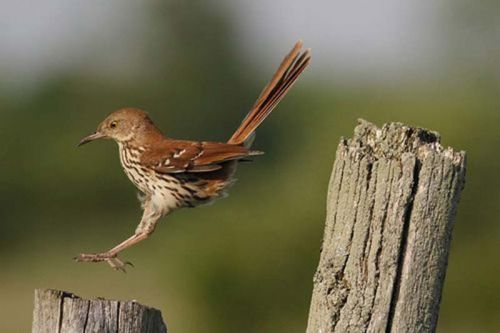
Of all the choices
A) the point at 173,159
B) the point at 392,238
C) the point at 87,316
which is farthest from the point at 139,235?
the point at 392,238

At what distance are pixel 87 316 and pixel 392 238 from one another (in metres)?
0.97

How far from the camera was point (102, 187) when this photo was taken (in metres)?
31.5

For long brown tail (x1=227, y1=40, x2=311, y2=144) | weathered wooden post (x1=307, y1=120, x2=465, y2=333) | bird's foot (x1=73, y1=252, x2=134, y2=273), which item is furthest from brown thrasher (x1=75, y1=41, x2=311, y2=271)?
weathered wooden post (x1=307, y1=120, x2=465, y2=333)

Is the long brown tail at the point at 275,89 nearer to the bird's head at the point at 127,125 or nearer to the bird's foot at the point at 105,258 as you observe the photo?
the bird's head at the point at 127,125

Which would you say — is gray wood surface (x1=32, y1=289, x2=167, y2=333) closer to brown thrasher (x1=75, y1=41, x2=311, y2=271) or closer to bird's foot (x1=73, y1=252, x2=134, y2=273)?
bird's foot (x1=73, y1=252, x2=134, y2=273)

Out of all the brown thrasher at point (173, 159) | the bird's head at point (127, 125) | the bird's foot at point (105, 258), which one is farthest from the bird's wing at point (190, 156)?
the bird's foot at point (105, 258)

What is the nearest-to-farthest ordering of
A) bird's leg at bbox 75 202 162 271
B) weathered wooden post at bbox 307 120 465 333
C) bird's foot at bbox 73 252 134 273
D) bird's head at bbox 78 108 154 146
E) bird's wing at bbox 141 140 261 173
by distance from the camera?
weathered wooden post at bbox 307 120 465 333 < bird's foot at bbox 73 252 134 273 < bird's leg at bbox 75 202 162 271 < bird's wing at bbox 141 140 261 173 < bird's head at bbox 78 108 154 146

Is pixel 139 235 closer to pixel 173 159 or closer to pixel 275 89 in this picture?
pixel 173 159

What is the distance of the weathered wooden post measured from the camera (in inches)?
166

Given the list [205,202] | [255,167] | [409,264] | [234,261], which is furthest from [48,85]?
[409,264]

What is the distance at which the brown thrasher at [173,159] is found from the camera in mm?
7078

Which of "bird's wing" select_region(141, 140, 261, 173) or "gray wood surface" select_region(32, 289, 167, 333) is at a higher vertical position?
"bird's wing" select_region(141, 140, 261, 173)

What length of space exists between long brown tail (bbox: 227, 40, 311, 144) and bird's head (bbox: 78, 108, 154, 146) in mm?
561

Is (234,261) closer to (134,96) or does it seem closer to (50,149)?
(50,149)
